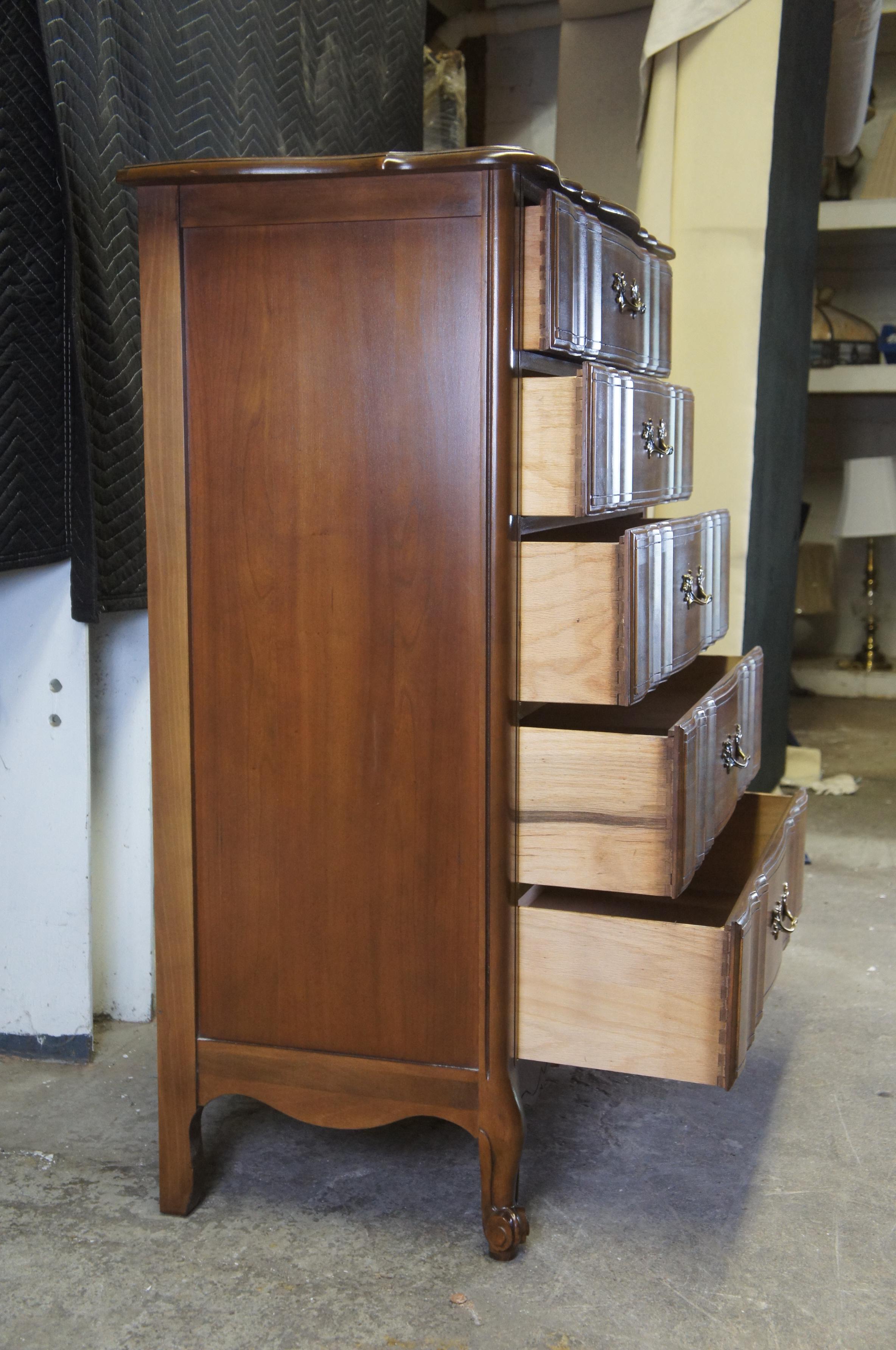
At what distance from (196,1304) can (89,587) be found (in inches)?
34.4

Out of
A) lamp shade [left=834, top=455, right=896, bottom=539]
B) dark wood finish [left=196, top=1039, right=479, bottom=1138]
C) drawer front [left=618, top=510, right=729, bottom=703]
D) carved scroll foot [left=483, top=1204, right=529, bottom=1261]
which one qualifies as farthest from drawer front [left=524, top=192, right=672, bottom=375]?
lamp shade [left=834, top=455, right=896, bottom=539]

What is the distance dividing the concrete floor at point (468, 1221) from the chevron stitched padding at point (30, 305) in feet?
2.46

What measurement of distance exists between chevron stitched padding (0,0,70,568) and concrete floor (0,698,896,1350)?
75 cm

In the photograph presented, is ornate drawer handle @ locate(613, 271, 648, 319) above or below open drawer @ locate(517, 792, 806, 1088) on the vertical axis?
above

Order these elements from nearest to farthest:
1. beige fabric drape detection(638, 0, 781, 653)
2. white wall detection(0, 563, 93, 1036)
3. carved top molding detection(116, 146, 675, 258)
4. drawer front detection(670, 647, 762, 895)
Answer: carved top molding detection(116, 146, 675, 258), drawer front detection(670, 647, 762, 895), white wall detection(0, 563, 93, 1036), beige fabric drape detection(638, 0, 781, 653)

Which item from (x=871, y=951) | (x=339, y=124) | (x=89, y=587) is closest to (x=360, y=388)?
(x=89, y=587)

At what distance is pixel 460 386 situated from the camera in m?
1.22

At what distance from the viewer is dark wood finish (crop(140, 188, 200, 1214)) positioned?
1292mm

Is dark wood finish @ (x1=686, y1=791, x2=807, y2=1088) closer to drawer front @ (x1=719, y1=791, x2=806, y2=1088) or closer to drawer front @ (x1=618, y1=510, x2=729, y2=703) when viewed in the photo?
drawer front @ (x1=719, y1=791, x2=806, y2=1088)

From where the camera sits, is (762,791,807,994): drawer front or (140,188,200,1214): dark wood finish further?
(762,791,807,994): drawer front

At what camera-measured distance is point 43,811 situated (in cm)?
176

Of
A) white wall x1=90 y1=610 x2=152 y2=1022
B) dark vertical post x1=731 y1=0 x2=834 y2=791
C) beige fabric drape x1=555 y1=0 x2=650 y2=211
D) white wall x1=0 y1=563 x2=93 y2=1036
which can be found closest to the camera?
white wall x1=0 y1=563 x2=93 y2=1036

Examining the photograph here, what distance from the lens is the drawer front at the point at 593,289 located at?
120 cm

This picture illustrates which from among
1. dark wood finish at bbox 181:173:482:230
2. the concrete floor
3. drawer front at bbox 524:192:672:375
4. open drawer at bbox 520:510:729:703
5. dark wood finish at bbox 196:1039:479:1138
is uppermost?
dark wood finish at bbox 181:173:482:230
